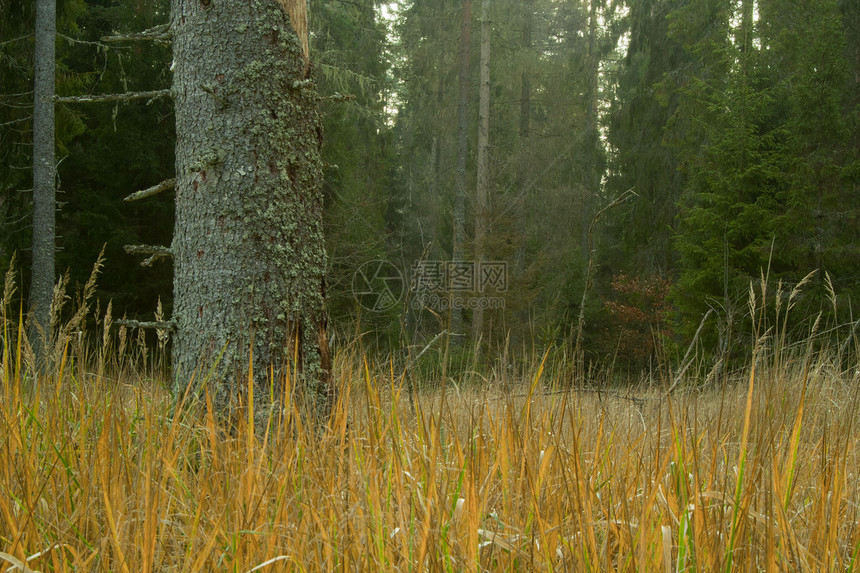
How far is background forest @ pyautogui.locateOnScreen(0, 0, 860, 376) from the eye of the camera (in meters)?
10.0

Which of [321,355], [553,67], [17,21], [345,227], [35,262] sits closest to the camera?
[321,355]

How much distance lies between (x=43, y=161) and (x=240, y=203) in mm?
7692

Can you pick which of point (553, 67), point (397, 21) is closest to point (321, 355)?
point (553, 67)

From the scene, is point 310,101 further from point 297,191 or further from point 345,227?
point 345,227

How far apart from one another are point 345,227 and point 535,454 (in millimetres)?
10411

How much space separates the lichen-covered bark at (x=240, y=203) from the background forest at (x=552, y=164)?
6.93ft

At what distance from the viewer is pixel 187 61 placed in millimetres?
2760

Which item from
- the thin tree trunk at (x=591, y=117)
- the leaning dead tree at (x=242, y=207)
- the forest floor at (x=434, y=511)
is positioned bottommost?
the forest floor at (x=434, y=511)

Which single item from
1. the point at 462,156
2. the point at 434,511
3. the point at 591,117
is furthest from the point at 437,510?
the point at 591,117

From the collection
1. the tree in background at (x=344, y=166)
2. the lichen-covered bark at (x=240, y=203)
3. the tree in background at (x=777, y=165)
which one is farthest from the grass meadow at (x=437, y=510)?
the tree in background at (x=777, y=165)

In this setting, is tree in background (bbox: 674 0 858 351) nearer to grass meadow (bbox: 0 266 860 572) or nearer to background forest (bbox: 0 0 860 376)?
background forest (bbox: 0 0 860 376)

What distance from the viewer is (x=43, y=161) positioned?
8.75m

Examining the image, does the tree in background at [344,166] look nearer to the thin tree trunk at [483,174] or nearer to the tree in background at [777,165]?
the thin tree trunk at [483,174]

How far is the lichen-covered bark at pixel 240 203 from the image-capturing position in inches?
104
